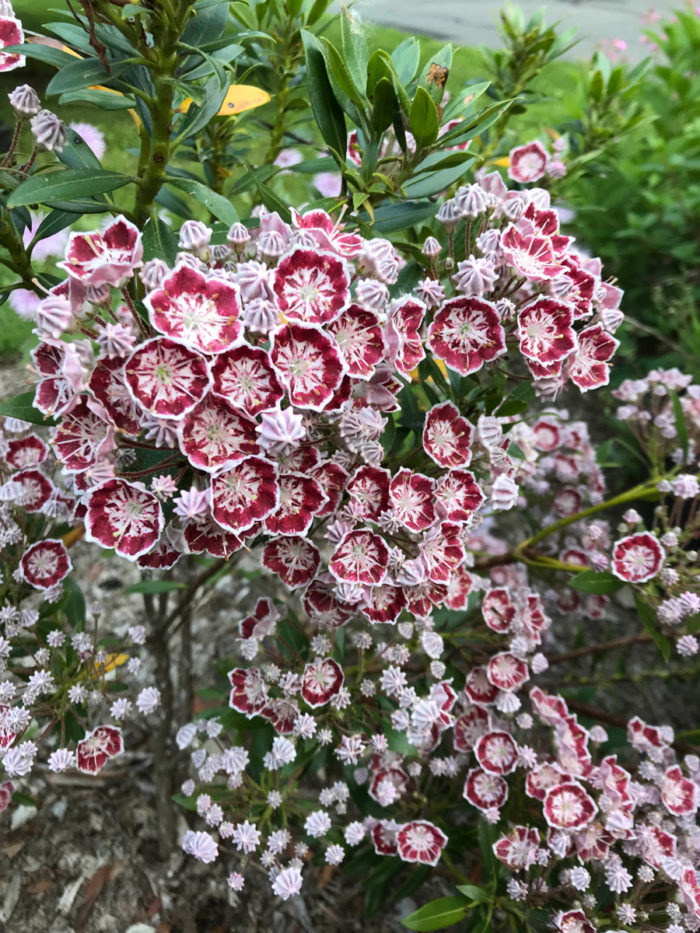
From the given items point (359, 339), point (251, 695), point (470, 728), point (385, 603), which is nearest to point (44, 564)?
point (251, 695)

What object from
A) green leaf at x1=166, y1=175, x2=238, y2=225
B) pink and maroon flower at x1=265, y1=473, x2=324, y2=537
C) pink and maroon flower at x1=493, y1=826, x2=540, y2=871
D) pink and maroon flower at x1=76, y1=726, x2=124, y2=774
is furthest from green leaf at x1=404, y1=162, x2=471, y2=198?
A: pink and maroon flower at x1=493, y1=826, x2=540, y2=871

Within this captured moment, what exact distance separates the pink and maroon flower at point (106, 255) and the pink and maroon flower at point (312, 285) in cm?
20

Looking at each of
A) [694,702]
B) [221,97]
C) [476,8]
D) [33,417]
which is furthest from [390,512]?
[476,8]

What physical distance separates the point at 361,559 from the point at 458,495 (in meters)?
0.21

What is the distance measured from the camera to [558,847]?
1521 millimetres

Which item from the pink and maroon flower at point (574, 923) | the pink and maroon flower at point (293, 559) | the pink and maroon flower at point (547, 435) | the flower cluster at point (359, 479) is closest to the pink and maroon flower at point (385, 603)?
the flower cluster at point (359, 479)

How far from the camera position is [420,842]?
1652 mm

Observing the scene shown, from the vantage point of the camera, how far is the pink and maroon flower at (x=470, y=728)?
1.77 metres

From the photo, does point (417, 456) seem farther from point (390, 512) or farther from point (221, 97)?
point (221, 97)

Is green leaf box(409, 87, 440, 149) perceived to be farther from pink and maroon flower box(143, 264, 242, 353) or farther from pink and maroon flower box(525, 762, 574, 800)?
pink and maroon flower box(525, 762, 574, 800)

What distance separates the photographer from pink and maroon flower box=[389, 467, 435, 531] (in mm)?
1212

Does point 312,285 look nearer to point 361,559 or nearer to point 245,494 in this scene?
point 245,494

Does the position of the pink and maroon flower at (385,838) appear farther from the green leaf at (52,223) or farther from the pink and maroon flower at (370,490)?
the green leaf at (52,223)

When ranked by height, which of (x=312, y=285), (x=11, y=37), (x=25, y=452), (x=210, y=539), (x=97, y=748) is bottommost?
(x=97, y=748)
